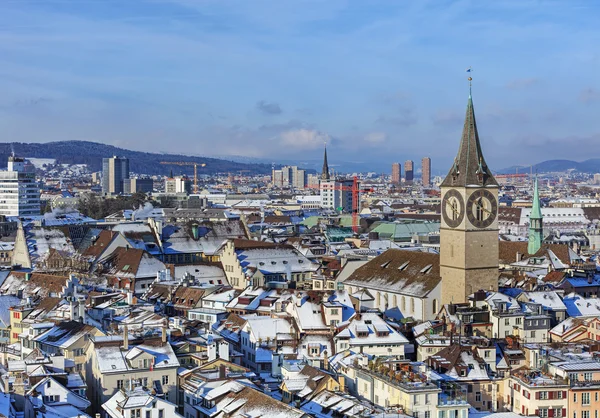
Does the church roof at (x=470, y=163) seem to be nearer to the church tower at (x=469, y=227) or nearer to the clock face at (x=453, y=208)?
the church tower at (x=469, y=227)

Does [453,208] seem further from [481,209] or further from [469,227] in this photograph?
[469,227]

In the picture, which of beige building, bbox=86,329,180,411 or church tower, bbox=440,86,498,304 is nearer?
beige building, bbox=86,329,180,411

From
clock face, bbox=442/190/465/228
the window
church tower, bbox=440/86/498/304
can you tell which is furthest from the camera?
clock face, bbox=442/190/465/228

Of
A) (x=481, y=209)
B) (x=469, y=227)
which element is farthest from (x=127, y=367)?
(x=481, y=209)

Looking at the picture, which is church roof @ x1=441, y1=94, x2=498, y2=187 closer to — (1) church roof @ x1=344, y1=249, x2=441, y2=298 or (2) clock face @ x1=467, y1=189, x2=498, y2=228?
(2) clock face @ x1=467, y1=189, x2=498, y2=228

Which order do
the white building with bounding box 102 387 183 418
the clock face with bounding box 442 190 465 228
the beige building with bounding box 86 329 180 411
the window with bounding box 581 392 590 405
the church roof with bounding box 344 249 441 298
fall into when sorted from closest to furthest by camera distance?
the white building with bounding box 102 387 183 418, the beige building with bounding box 86 329 180 411, the window with bounding box 581 392 590 405, the church roof with bounding box 344 249 441 298, the clock face with bounding box 442 190 465 228

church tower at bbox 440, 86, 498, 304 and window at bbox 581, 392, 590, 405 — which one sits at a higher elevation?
church tower at bbox 440, 86, 498, 304

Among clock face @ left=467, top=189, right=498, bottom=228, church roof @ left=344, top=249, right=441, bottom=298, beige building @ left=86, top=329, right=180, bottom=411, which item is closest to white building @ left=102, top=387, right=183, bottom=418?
beige building @ left=86, top=329, right=180, bottom=411

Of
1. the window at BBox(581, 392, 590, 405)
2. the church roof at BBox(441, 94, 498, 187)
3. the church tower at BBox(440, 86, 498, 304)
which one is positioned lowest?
the window at BBox(581, 392, 590, 405)

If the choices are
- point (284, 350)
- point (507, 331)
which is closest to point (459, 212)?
point (507, 331)
